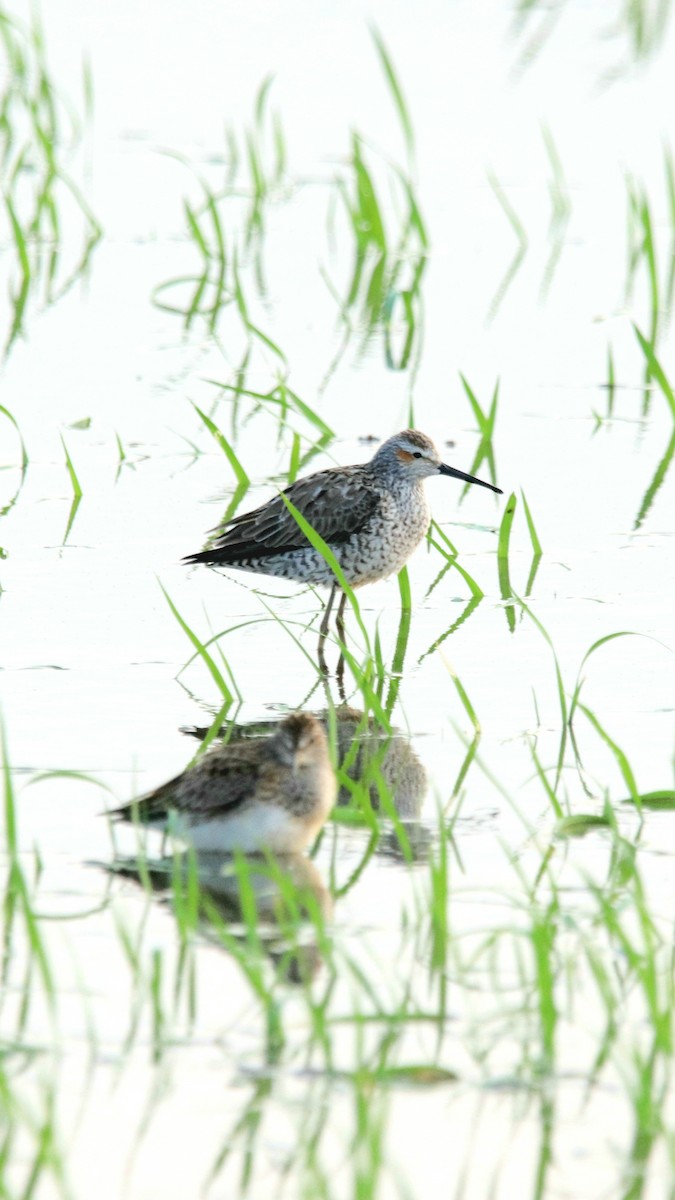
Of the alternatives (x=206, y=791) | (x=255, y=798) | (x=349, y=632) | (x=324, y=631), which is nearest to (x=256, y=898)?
(x=255, y=798)

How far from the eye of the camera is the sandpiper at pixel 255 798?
606 cm

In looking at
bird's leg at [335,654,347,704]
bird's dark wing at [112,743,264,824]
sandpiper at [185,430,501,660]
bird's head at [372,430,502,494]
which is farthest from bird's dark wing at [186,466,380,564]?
bird's dark wing at [112,743,264,824]

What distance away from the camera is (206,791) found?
621 cm

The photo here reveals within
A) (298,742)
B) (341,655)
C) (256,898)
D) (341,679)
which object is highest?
(341,655)

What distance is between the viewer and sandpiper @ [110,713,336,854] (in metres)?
6.06

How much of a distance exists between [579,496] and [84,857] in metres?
5.05

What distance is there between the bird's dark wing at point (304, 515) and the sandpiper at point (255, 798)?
2.82 meters

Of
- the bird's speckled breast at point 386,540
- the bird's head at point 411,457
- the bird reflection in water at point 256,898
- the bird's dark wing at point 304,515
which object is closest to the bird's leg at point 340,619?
the bird's speckled breast at point 386,540

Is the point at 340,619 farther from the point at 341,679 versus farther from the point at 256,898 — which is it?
the point at 256,898

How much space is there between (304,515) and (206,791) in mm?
3189

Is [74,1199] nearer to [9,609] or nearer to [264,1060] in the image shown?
[264,1060]

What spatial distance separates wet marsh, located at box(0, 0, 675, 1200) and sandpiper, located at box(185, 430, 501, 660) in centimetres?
20

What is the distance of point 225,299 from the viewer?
545 inches

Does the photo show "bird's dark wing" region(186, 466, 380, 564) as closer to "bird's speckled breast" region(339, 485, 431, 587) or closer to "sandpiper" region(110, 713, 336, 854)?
"bird's speckled breast" region(339, 485, 431, 587)
